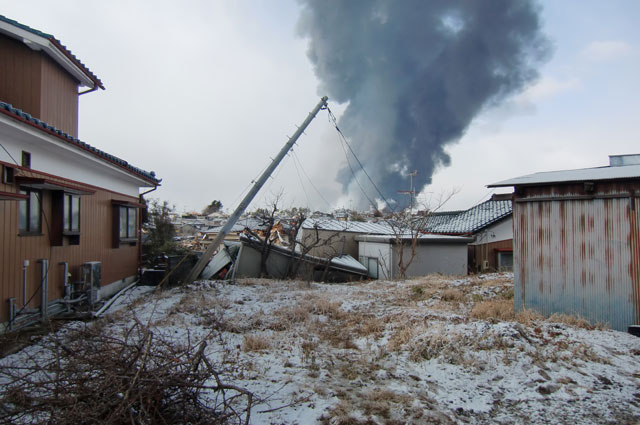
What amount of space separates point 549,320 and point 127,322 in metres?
6.41

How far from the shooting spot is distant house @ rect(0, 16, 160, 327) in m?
5.23

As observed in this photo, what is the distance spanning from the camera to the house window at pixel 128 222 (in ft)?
30.7

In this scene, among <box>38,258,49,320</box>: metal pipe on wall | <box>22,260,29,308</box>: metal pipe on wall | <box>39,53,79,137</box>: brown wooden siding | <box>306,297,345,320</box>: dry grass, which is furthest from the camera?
<box>39,53,79,137</box>: brown wooden siding

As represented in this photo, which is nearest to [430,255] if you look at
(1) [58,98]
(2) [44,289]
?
(2) [44,289]

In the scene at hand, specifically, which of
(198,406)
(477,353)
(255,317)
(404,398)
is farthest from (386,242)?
(198,406)

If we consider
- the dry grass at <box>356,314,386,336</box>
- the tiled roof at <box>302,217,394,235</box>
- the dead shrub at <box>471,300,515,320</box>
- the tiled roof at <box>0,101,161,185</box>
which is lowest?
the dry grass at <box>356,314,386,336</box>

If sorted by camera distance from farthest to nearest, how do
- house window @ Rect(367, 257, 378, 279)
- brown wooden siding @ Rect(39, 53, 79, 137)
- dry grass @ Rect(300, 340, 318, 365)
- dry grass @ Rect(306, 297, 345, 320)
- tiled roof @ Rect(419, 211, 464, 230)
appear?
tiled roof @ Rect(419, 211, 464, 230) → house window @ Rect(367, 257, 378, 279) → brown wooden siding @ Rect(39, 53, 79, 137) → dry grass @ Rect(306, 297, 345, 320) → dry grass @ Rect(300, 340, 318, 365)

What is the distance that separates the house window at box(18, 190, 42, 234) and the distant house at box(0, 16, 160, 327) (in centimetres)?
2

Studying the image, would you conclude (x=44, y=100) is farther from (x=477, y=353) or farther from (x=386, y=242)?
(x=386, y=242)

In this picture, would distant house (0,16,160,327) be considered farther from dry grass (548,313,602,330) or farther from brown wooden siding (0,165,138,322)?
dry grass (548,313,602,330)

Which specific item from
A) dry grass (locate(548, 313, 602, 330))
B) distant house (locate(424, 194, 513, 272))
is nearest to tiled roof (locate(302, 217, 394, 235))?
distant house (locate(424, 194, 513, 272))

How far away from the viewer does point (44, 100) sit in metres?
7.30

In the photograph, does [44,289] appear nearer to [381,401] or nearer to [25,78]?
[25,78]

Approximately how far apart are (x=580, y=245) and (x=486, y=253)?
1303 centimetres
